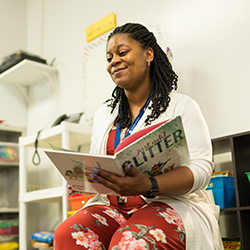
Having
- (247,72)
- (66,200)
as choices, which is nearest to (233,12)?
(247,72)

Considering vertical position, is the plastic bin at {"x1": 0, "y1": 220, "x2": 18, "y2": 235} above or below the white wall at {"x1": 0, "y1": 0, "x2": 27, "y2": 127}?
below

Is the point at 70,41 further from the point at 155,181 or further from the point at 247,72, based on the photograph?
the point at 155,181

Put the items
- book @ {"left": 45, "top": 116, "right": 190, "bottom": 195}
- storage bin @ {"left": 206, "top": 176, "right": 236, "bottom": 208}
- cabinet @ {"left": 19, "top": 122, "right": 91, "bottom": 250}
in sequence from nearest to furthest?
book @ {"left": 45, "top": 116, "right": 190, "bottom": 195} < storage bin @ {"left": 206, "top": 176, "right": 236, "bottom": 208} < cabinet @ {"left": 19, "top": 122, "right": 91, "bottom": 250}

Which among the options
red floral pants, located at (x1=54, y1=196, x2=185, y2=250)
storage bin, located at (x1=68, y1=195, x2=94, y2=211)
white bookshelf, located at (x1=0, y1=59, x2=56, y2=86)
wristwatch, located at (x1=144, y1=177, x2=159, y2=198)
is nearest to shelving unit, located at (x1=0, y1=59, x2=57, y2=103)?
white bookshelf, located at (x1=0, y1=59, x2=56, y2=86)

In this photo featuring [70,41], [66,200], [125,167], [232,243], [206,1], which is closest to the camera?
[125,167]

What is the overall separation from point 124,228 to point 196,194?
318mm

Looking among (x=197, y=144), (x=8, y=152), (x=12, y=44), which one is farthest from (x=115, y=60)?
(x=12, y=44)

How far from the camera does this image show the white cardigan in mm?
1023

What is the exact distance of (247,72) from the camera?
1.68 meters

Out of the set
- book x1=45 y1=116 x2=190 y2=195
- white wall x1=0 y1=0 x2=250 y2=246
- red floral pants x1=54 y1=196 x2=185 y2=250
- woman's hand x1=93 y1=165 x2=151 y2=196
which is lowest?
red floral pants x1=54 y1=196 x2=185 y2=250

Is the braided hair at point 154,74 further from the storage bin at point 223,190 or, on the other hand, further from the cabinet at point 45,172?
the cabinet at point 45,172

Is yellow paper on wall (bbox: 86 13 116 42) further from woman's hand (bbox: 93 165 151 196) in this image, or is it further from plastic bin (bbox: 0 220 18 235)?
woman's hand (bbox: 93 165 151 196)

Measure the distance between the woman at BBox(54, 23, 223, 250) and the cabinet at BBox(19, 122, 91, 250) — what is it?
0.72 m

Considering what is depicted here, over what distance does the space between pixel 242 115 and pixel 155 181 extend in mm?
845
